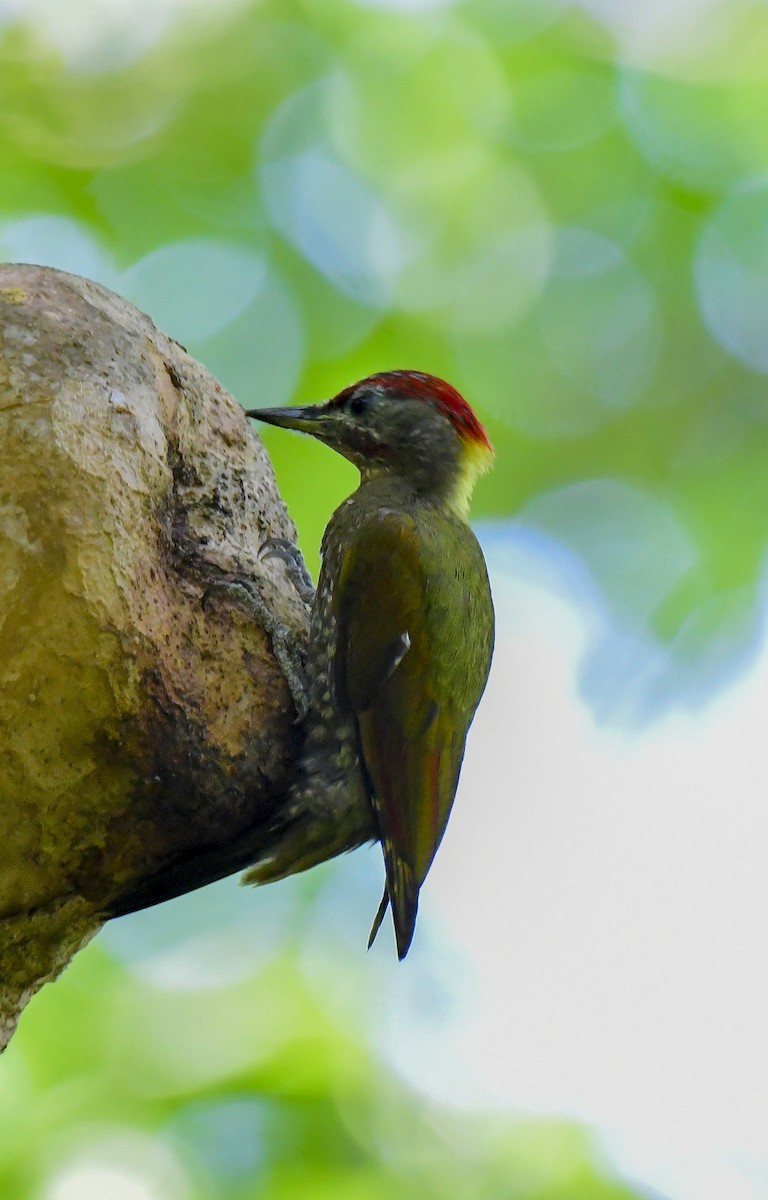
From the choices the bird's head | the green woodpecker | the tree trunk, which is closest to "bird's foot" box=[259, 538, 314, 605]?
the green woodpecker

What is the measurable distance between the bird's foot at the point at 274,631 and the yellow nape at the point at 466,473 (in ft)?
3.18

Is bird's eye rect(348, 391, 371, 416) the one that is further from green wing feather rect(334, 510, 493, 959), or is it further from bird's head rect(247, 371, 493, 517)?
green wing feather rect(334, 510, 493, 959)

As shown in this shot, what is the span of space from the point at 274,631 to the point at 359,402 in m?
1.15

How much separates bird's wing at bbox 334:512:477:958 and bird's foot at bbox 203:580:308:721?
15 centimetres

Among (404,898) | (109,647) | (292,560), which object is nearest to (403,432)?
(292,560)

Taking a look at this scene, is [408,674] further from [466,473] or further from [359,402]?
[359,402]

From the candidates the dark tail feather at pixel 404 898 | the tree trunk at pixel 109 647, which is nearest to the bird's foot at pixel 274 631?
the tree trunk at pixel 109 647

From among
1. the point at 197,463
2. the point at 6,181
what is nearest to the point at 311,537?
the point at 6,181

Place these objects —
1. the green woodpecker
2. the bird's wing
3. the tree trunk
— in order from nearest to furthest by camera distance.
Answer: the tree trunk, the green woodpecker, the bird's wing

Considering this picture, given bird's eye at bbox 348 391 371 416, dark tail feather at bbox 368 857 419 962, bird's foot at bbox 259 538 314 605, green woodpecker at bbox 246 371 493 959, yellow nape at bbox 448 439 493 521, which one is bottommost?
dark tail feather at bbox 368 857 419 962

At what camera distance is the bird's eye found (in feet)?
12.7

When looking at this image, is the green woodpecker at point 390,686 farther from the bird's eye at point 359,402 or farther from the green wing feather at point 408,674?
the bird's eye at point 359,402

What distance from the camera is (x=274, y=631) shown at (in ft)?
9.59

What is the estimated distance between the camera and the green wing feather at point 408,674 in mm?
3148
